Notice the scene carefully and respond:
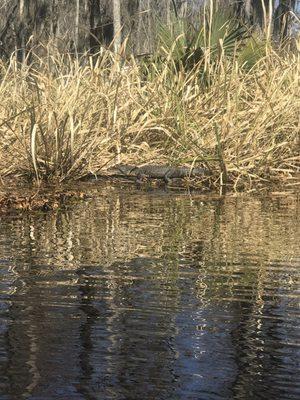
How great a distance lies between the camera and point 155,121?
781 cm

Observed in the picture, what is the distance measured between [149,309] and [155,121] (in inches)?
207

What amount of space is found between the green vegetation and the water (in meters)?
1.97

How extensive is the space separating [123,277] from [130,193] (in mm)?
3247

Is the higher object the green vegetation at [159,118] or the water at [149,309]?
the green vegetation at [159,118]

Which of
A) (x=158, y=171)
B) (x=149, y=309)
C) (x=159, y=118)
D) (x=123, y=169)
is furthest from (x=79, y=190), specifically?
(x=149, y=309)

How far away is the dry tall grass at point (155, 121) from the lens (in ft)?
22.2

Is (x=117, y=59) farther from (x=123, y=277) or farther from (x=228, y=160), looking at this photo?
(x=123, y=277)

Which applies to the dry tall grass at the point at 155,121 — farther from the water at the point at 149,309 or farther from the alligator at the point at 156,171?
the water at the point at 149,309

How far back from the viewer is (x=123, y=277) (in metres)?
3.22

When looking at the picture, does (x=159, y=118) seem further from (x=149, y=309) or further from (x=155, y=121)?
(x=149, y=309)

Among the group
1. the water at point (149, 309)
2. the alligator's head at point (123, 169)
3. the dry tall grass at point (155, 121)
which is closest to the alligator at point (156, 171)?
the alligator's head at point (123, 169)

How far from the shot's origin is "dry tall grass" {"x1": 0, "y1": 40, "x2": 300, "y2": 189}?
6766 millimetres

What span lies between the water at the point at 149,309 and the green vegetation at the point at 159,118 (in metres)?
1.97

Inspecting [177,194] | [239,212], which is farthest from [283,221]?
[177,194]
